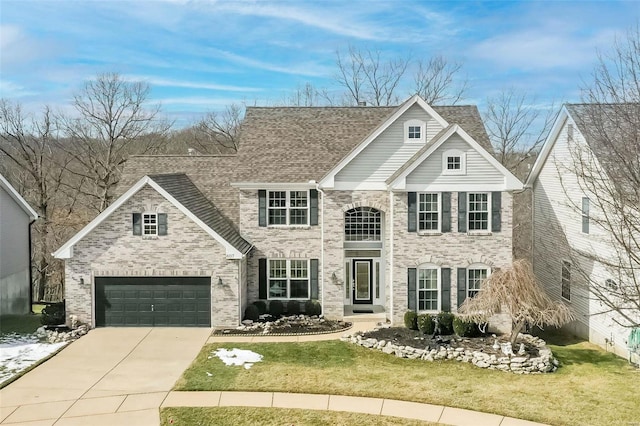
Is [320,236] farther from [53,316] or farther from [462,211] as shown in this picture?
[53,316]

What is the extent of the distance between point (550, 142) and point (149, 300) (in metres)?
18.3

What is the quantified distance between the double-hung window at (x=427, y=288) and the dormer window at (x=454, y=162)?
3905 mm

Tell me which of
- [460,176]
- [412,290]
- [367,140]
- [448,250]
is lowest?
[412,290]

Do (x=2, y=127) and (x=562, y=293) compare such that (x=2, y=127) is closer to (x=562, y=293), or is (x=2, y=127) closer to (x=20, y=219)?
(x=20, y=219)

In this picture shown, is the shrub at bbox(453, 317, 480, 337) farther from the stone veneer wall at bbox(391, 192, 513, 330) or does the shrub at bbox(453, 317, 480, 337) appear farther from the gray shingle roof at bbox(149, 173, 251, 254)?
the gray shingle roof at bbox(149, 173, 251, 254)

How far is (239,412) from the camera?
13758 mm

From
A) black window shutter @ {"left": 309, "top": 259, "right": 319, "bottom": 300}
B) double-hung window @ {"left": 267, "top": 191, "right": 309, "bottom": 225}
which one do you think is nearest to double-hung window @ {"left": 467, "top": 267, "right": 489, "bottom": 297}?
black window shutter @ {"left": 309, "top": 259, "right": 319, "bottom": 300}

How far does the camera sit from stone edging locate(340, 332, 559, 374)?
57.5 feet

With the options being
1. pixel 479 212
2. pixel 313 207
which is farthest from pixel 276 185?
pixel 479 212

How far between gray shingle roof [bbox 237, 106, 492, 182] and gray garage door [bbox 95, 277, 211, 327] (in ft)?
17.1

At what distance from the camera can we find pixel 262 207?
2397cm

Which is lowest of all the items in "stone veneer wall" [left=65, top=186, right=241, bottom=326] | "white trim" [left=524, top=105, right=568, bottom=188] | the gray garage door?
the gray garage door

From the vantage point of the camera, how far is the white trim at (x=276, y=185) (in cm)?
2358

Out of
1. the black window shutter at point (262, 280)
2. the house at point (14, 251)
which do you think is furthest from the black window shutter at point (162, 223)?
the house at point (14, 251)
